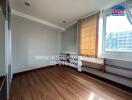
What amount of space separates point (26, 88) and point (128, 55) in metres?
2.78

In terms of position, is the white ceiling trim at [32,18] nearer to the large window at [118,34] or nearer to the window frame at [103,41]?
the window frame at [103,41]

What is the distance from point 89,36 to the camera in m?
3.18

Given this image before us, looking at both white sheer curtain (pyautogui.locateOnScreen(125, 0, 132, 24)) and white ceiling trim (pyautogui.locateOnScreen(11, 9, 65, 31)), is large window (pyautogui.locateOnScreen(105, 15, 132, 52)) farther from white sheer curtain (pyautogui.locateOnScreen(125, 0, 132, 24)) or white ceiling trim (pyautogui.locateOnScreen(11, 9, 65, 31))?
white ceiling trim (pyautogui.locateOnScreen(11, 9, 65, 31))

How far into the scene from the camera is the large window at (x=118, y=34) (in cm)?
226

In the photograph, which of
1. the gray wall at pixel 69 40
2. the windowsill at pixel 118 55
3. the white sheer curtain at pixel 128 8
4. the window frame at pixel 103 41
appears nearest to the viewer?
the white sheer curtain at pixel 128 8

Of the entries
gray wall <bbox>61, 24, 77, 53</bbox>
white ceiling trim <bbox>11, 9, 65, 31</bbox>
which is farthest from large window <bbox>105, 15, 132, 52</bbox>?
white ceiling trim <bbox>11, 9, 65, 31</bbox>

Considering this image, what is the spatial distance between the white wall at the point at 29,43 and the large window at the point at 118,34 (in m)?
2.89

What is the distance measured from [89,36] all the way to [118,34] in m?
0.96

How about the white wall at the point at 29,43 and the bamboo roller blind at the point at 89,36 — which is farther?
the white wall at the point at 29,43

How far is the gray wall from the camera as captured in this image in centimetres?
425

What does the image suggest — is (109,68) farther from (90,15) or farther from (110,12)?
(90,15)

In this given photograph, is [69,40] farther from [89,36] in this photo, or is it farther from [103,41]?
[103,41]

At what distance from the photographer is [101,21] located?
286 cm

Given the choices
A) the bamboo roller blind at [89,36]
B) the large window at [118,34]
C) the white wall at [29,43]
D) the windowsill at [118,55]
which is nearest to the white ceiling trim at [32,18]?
the white wall at [29,43]
